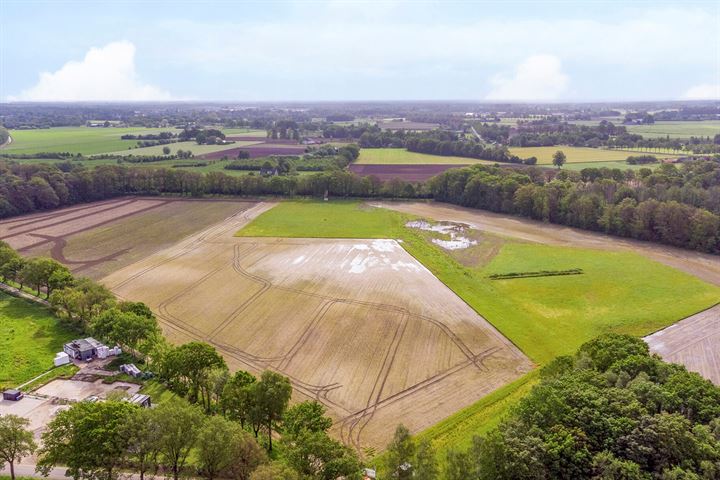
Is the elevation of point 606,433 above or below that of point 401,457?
below

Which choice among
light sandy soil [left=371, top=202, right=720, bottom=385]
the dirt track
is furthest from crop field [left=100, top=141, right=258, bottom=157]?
light sandy soil [left=371, top=202, right=720, bottom=385]

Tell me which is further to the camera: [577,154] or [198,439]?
[577,154]

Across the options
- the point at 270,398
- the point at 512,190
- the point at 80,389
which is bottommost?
the point at 80,389

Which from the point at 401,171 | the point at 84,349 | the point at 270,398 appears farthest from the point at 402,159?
the point at 270,398

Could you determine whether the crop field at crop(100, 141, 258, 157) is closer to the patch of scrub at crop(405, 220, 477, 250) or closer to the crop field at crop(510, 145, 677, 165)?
the patch of scrub at crop(405, 220, 477, 250)

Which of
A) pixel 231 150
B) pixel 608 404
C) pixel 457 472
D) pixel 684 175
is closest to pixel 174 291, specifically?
pixel 457 472

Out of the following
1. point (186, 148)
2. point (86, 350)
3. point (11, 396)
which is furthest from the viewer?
point (186, 148)

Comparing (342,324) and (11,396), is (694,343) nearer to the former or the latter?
(342,324)
